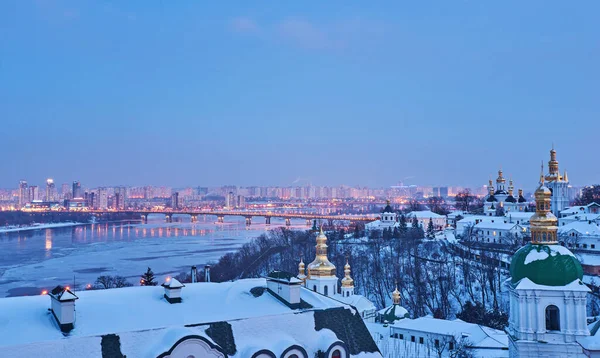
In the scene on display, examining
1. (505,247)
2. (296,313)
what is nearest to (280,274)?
(296,313)

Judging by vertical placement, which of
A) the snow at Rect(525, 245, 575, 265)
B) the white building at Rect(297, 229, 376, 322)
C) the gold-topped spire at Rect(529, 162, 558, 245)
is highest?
the gold-topped spire at Rect(529, 162, 558, 245)

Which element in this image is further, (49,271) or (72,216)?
(72,216)

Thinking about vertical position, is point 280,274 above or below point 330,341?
above

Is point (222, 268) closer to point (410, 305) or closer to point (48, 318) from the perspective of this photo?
point (410, 305)

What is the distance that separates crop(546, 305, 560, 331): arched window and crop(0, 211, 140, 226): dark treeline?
97267mm

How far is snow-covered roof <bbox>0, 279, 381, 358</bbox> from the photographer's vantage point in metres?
7.53

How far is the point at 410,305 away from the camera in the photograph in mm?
26969

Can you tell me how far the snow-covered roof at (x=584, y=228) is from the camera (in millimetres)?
33312

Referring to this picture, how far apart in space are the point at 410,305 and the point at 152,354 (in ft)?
68.2

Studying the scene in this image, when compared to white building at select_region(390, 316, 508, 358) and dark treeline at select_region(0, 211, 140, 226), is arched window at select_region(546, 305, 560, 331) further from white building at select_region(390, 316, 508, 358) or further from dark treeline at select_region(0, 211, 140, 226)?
dark treeline at select_region(0, 211, 140, 226)

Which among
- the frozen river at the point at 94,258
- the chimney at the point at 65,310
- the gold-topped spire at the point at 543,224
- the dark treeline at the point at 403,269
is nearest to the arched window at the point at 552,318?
the gold-topped spire at the point at 543,224

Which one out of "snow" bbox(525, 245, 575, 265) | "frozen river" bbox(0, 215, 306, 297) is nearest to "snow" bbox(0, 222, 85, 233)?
"frozen river" bbox(0, 215, 306, 297)

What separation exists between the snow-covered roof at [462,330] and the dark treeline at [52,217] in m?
90.1

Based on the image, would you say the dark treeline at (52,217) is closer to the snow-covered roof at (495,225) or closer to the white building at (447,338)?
the snow-covered roof at (495,225)
